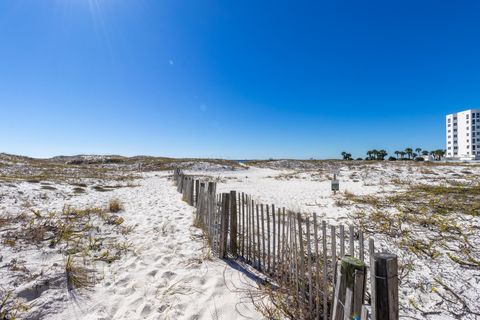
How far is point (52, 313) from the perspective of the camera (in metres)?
3.05

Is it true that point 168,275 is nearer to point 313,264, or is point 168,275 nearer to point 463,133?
point 313,264

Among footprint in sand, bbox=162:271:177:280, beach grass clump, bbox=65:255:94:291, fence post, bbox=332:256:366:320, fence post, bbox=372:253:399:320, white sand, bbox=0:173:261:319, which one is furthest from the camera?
footprint in sand, bbox=162:271:177:280

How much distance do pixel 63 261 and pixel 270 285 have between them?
394 centimetres

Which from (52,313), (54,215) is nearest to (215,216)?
(52,313)

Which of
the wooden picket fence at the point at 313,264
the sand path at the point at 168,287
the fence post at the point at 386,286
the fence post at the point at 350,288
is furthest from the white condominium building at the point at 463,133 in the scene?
the fence post at the point at 386,286

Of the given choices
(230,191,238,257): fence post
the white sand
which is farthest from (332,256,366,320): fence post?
(230,191,238,257): fence post

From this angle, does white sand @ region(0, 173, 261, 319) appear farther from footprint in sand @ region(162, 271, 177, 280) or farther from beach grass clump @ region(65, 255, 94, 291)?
beach grass clump @ region(65, 255, 94, 291)

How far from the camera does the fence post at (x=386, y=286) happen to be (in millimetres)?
1651

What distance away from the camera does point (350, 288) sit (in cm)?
201

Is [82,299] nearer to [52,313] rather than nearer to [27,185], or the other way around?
[52,313]

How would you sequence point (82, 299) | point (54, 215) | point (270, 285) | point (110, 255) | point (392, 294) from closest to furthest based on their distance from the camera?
point (392, 294) → point (82, 299) → point (270, 285) → point (110, 255) → point (54, 215)

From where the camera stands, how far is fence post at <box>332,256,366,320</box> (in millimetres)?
1938

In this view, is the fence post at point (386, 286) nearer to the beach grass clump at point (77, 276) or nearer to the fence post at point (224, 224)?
the fence post at point (224, 224)

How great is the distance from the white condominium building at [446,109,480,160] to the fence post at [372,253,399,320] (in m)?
114
